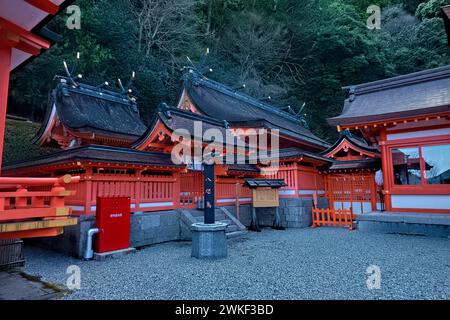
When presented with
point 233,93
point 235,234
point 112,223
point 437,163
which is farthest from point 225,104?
point 112,223

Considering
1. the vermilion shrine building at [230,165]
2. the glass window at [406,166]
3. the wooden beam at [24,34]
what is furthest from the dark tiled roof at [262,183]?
the wooden beam at [24,34]

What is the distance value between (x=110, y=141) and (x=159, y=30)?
14.8m

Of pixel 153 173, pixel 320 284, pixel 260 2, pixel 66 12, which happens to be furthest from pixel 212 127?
pixel 260 2

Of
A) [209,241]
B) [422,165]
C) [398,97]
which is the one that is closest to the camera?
[209,241]

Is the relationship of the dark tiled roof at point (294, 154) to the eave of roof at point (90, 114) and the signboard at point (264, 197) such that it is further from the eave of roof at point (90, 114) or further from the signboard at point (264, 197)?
the eave of roof at point (90, 114)

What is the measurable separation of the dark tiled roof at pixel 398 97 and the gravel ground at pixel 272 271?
15.1ft

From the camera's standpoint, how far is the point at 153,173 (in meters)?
10.2

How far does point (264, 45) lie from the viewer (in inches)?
1175

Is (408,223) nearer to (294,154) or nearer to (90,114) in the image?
(294,154)

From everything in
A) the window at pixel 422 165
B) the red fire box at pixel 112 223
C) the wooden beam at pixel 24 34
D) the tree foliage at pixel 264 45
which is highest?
the tree foliage at pixel 264 45

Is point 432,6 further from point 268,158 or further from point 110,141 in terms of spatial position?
point 110,141

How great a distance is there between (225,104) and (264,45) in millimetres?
15202

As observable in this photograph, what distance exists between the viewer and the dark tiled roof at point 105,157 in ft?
26.7

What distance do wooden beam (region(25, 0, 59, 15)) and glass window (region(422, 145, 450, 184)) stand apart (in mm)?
12214
